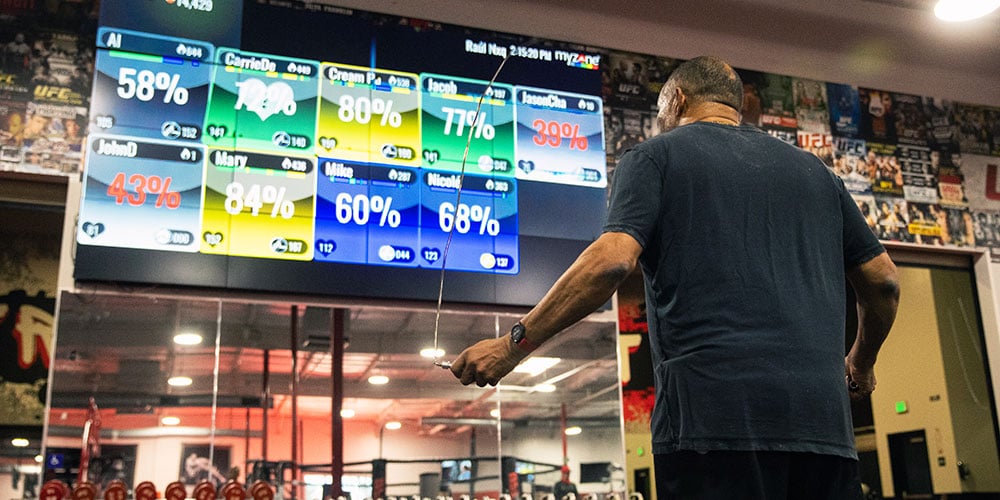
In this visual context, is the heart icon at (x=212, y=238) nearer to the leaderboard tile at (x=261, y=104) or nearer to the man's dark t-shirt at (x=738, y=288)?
the leaderboard tile at (x=261, y=104)

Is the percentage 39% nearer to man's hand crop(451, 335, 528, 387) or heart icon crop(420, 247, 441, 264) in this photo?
heart icon crop(420, 247, 441, 264)

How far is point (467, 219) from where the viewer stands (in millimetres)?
3512

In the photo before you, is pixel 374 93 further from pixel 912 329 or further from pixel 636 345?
pixel 912 329

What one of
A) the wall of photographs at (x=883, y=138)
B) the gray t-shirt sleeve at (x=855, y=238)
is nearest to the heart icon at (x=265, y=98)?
the wall of photographs at (x=883, y=138)

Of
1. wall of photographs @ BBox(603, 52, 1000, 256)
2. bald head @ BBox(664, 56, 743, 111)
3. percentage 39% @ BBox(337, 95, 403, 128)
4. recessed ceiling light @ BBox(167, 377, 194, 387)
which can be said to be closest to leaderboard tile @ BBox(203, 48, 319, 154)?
percentage 39% @ BBox(337, 95, 403, 128)

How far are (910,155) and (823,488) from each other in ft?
12.5

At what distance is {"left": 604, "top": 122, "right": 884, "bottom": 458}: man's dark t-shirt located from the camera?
4.24ft

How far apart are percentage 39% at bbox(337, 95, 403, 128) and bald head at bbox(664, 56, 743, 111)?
207cm

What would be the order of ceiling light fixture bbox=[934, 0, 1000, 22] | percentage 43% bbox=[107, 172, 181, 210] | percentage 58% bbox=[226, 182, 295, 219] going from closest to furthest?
percentage 43% bbox=[107, 172, 181, 210] → percentage 58% bbox=[226, 182, 295, 219] → ceiling light fixture bbox=[934, 0, 1000, 22]

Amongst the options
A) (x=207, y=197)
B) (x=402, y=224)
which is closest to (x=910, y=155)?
(x=402, y=224)

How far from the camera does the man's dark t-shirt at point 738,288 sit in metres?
1.29

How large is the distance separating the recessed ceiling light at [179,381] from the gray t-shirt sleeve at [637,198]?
7.22 ft

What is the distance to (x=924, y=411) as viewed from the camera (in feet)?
18.5

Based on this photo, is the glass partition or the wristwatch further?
the glass partition
